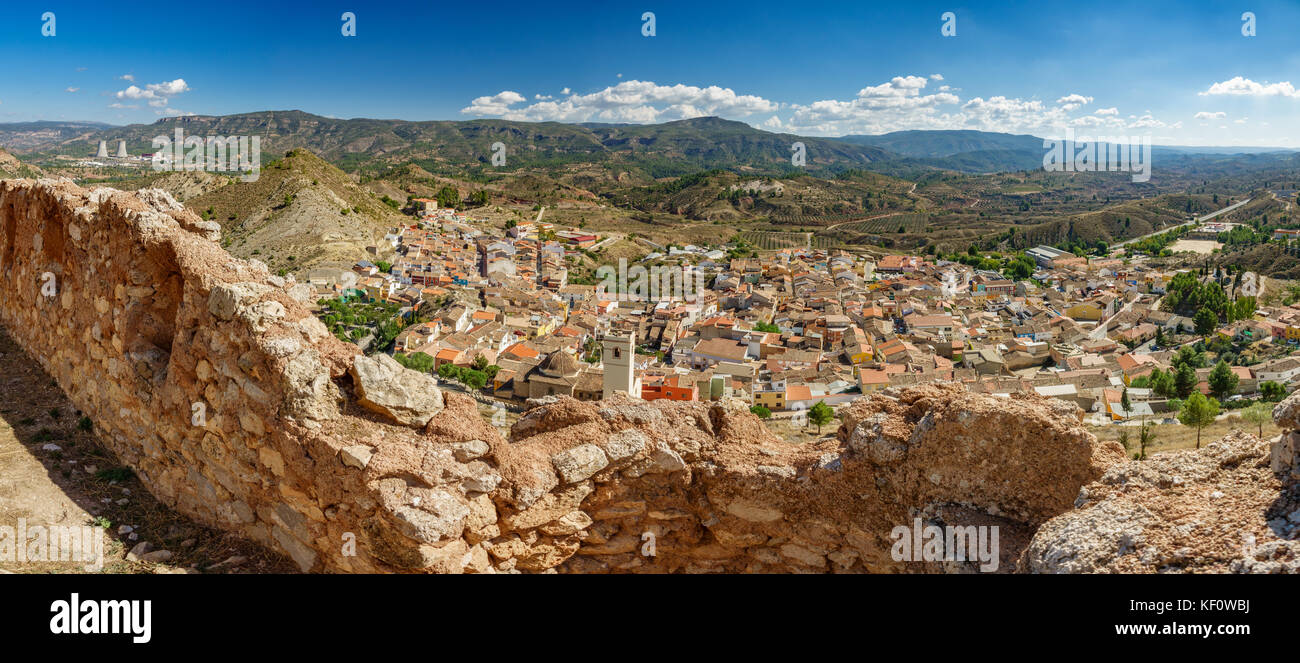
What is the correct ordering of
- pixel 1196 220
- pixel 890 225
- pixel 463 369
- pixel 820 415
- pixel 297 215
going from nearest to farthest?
pixel 820 415
pixel 463 369
pixel 297 215
pixel 1196 220
pixel 890 225

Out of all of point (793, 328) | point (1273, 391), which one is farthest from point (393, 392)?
point (793, 328)

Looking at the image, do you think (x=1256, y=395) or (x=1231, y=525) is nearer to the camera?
(x=1231, y=525)

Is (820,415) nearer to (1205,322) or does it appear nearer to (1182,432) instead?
(1182,432)

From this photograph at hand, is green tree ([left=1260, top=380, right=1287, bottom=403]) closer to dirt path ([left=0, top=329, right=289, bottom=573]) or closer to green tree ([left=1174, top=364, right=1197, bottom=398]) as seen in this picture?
green tree ([left=1174, top=364, right=1197, bottom=398])

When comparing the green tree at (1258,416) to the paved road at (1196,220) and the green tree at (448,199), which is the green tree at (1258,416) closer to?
the green tree at (448,199)

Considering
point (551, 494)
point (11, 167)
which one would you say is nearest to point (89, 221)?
point (551, 494)
